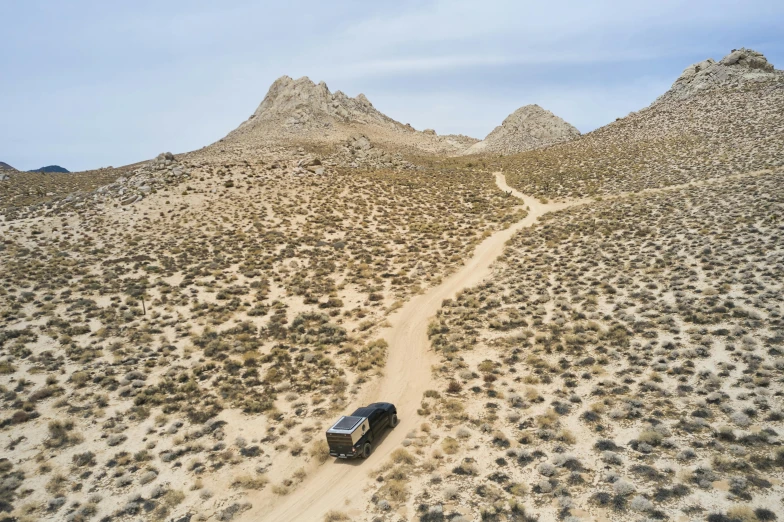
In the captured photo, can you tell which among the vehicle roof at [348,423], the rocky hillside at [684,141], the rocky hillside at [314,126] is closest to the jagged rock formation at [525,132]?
the rocky hillside at [314,126]

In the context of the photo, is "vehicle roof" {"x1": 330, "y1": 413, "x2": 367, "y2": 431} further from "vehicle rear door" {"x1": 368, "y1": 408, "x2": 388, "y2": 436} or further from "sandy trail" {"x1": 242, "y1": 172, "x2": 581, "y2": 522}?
"sandy trail" {"x1": 242, "y1": 172, "x2": 581, "y2": 522}

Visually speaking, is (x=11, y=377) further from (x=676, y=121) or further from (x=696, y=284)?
(x=676, y=121)

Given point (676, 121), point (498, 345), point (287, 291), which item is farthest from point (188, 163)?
point (676, 121)

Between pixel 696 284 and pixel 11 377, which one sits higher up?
pixel 11 377

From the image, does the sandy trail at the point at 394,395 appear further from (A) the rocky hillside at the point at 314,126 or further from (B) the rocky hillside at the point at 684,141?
(A) the rocky hillside at the point at 314,126

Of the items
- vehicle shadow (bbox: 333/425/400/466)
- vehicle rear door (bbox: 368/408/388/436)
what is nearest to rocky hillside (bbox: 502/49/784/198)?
vehicle rear door (bbox: 368/408/388/436)

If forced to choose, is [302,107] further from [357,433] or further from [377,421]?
[357,433]

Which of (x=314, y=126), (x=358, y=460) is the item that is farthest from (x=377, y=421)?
(x=314, y=126)
